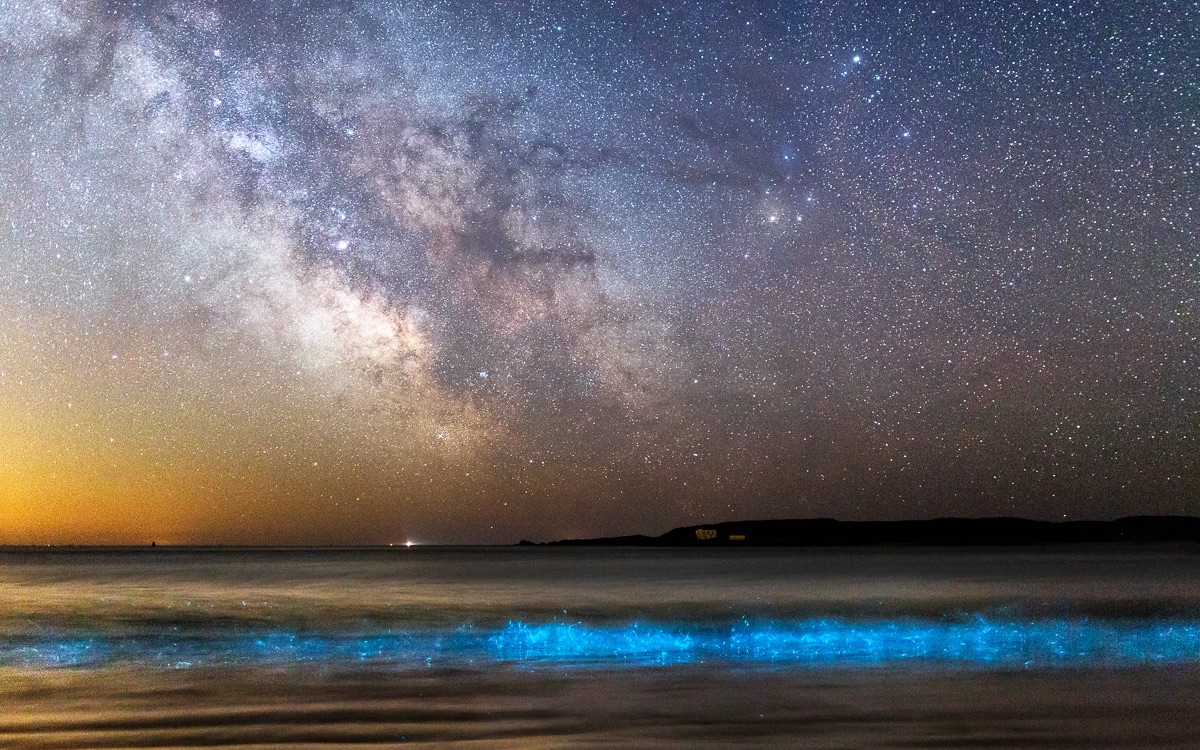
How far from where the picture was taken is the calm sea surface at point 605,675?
942 centimetres

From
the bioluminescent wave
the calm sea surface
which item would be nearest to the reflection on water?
the calm sea surface

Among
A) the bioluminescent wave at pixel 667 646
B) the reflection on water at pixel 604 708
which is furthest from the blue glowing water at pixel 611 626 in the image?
the reflection on water at pixel 604 708

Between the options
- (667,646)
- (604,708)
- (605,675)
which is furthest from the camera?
(667,646)

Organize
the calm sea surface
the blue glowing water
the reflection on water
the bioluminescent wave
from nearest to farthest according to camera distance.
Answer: the reflection on water → the calm sea surface → the bioluminescent wave → the blue glowing water

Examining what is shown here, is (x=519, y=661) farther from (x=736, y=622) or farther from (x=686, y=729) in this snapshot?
(x=736, y=622)

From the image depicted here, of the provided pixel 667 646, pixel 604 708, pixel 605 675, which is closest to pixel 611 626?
pixel 667 646

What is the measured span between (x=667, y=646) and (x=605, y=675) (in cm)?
501

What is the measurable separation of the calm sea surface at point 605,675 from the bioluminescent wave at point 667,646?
0.09m

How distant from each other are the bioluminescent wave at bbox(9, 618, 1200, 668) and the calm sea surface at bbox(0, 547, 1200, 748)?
0.09 meters

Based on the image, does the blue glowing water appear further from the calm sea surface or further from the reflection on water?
the reflection on water

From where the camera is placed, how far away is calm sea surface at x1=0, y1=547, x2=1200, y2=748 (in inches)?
371

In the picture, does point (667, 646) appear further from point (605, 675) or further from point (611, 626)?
point (611, 626)

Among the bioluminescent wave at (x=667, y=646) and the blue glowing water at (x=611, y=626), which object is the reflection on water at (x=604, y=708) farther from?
the blue glowing water at (x=611, y=626)

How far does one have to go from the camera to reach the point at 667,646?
18641 mm
